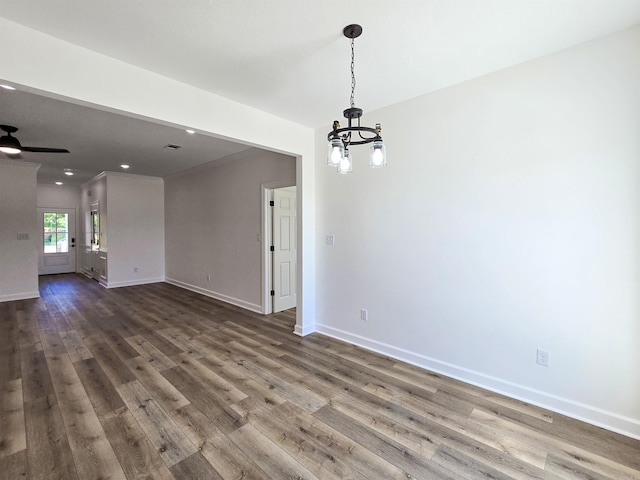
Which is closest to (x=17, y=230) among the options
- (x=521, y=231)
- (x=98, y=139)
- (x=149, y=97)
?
(x=98, y=139)

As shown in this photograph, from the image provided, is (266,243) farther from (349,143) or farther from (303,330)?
(349,143)

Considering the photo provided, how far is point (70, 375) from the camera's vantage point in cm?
289

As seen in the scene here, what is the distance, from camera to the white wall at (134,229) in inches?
273

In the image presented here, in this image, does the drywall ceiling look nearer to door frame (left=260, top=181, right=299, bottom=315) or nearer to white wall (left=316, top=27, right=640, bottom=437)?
door frame (left=260, top=181, right=299, bottom=315)

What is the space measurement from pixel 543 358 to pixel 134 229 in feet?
26.4

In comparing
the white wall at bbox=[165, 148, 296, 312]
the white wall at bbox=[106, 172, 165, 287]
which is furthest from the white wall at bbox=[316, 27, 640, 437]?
the white wall at bbox=[106, 172, 165, 287]

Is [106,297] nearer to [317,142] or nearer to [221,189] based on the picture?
[221,189]

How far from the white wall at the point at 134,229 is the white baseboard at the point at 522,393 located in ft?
20.5

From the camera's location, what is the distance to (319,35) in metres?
2.04

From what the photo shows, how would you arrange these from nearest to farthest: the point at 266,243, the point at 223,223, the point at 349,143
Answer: the point at 349,143 → the point at 266,243 → the point at 223,223

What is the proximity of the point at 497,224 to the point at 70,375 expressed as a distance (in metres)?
4.26

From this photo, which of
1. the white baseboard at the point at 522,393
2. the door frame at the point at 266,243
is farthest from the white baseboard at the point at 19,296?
the white baseboard at the point at 522,393

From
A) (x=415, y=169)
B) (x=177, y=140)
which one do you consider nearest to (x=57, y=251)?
(x=177, y=140)

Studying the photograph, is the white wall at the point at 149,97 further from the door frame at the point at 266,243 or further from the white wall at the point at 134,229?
the white wall at the point at 134,229
